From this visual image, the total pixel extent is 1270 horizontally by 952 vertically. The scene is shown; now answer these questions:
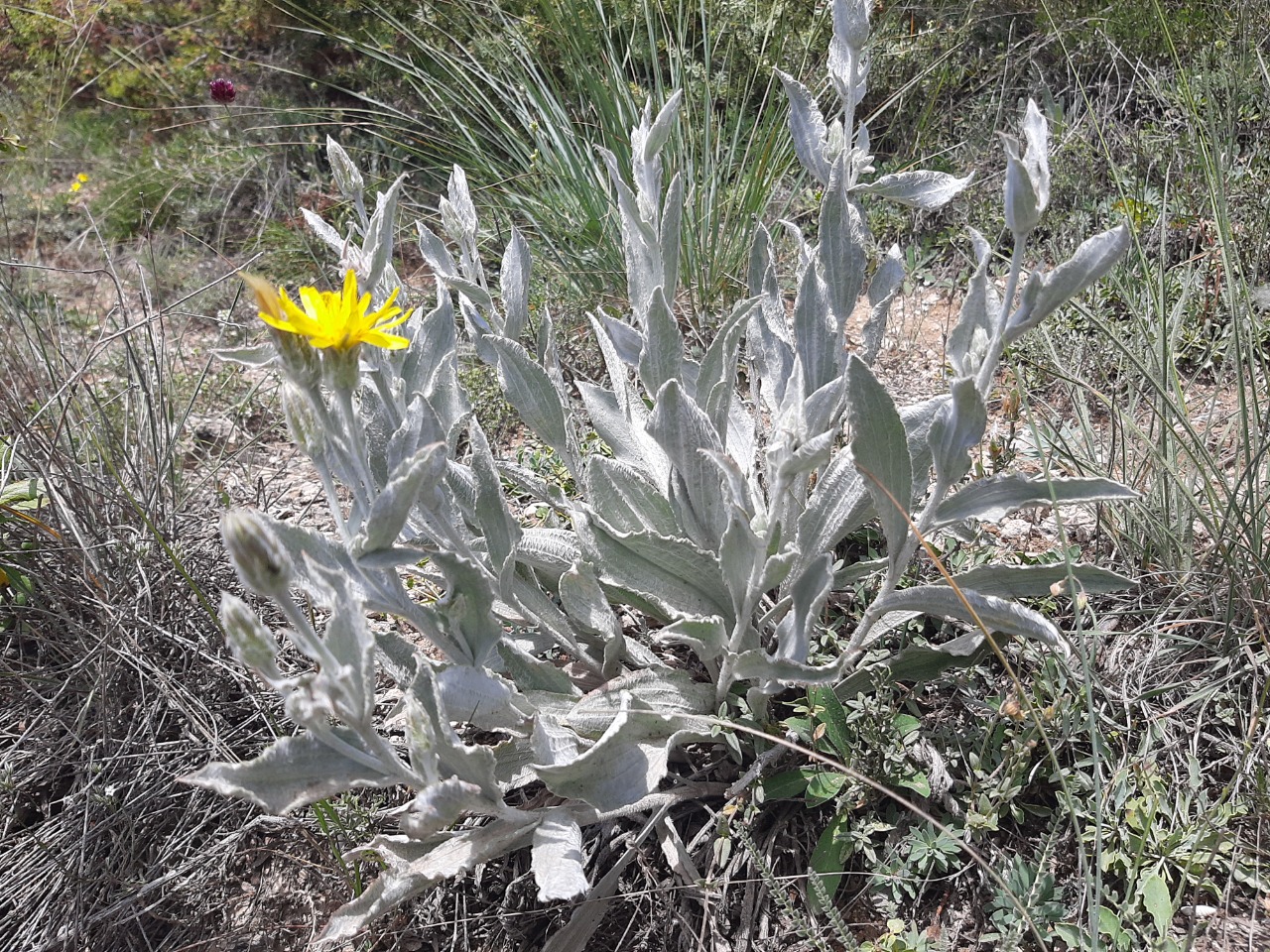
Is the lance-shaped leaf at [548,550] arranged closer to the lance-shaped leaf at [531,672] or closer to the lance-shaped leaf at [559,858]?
the lance-shaped leaf at [531,672]

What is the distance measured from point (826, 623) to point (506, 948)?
0.85m

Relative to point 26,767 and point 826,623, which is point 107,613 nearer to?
point 26,767

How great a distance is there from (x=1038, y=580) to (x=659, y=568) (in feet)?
1.94

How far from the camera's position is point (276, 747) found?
3.60ft

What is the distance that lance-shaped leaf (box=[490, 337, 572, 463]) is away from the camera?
1667mm

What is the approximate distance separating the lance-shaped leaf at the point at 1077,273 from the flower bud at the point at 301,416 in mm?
918

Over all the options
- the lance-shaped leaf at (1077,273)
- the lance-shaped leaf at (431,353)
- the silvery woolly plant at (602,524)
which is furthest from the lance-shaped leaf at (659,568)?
the lance-shaped leaf at (1077,273)

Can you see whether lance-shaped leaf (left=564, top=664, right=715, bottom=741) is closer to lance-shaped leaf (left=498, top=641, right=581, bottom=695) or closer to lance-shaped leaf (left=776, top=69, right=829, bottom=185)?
A: lance-shaped leaf (left=498, top=641, right=581, bottom=695)

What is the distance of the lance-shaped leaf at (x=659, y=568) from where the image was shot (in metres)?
1.50

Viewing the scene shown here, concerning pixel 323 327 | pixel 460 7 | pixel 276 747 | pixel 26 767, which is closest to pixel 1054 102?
pixel 460 7

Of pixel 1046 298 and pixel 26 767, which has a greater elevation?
pixel 1046 298

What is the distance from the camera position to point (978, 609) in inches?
53.1

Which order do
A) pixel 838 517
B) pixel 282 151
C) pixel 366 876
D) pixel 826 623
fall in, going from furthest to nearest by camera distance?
1. pixel 282 151
2. pixel 826 623
3. pixel 366 876
4. pixel 838 517

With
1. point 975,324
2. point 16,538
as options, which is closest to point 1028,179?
point 975,324
